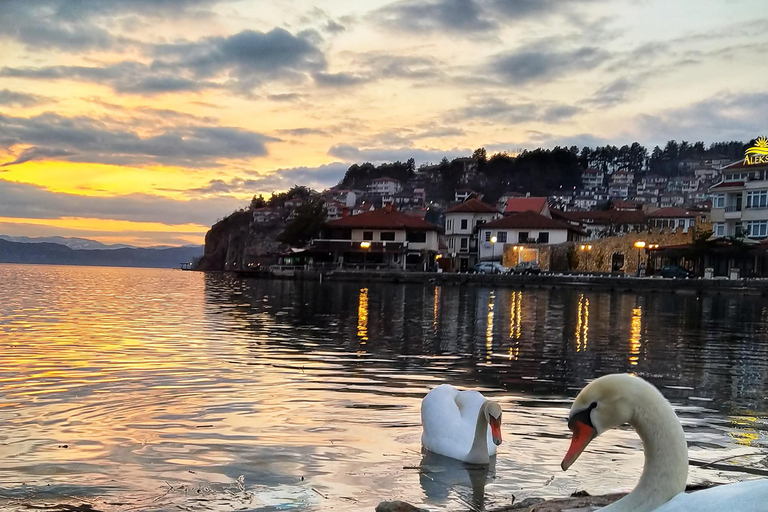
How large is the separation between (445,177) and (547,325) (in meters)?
155

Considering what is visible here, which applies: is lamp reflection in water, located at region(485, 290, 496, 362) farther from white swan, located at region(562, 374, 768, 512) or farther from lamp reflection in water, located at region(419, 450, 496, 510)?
white swan, located at region(562, 374, 768, 512)

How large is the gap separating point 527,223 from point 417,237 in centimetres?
1058

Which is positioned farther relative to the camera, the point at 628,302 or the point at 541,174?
the point at 541,174

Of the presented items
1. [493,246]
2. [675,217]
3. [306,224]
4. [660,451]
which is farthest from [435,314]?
[675,217]

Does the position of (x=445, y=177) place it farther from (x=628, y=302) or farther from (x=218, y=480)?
(x=218, y=480)

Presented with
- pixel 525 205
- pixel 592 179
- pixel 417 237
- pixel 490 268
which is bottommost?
pixel 490 268

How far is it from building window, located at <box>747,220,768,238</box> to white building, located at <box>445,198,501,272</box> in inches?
1053

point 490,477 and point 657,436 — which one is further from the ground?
point 657,436

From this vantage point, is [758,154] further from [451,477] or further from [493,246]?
[451,477]

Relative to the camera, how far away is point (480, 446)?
7375 millimetres

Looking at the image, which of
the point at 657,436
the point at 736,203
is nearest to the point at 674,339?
the point at 657,436

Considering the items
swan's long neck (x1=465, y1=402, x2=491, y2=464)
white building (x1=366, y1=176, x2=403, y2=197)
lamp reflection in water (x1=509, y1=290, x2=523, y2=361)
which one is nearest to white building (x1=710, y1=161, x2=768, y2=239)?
lamp reflection in water (x1=509, y1=290, x2=523, y2=361)

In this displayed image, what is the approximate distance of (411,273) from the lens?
6331 cm

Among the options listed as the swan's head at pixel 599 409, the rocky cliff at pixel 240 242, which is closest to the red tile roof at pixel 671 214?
the rocky cliff at pixel 240 242
